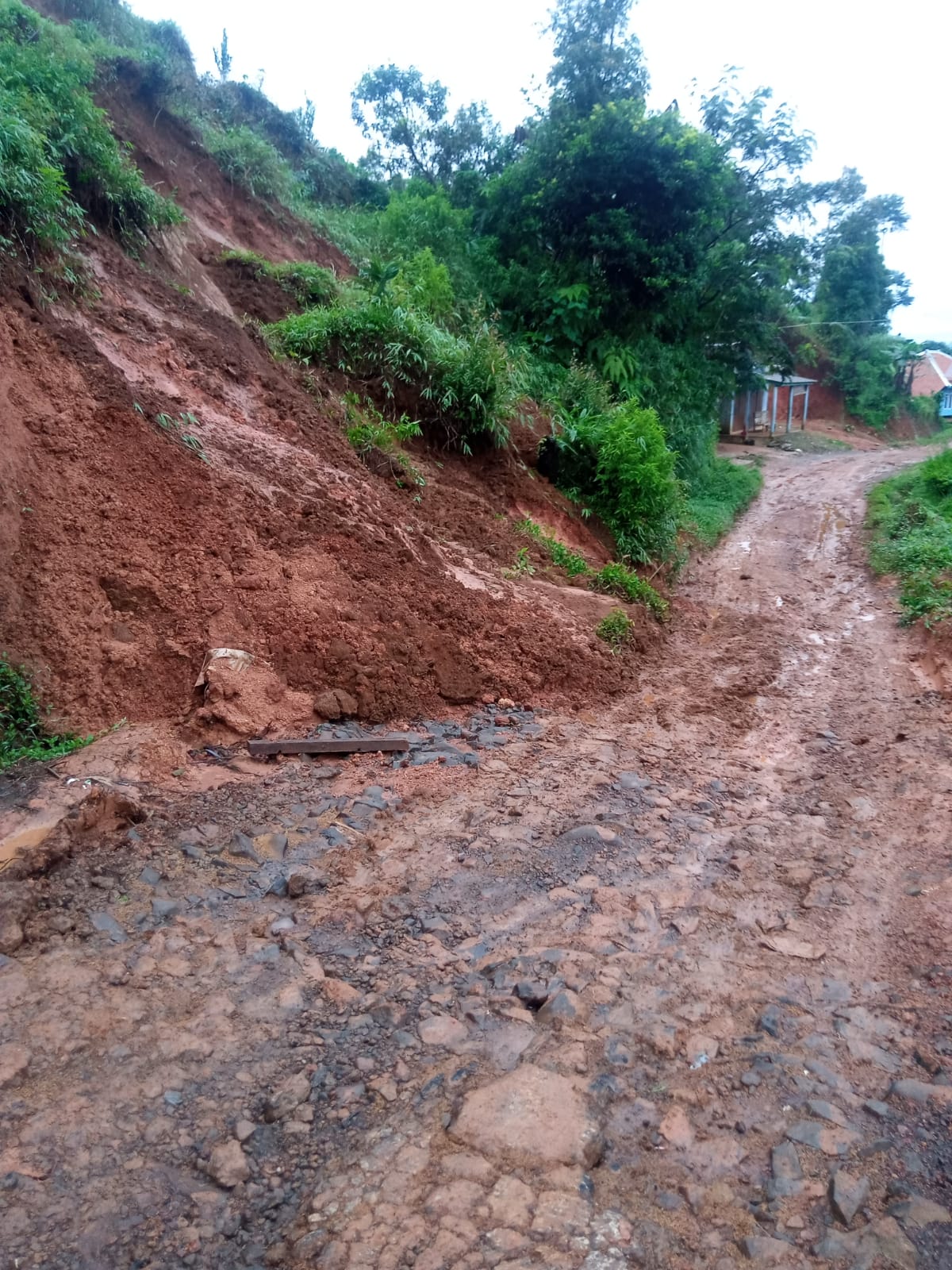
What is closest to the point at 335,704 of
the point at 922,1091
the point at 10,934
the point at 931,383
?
the point at 10,934

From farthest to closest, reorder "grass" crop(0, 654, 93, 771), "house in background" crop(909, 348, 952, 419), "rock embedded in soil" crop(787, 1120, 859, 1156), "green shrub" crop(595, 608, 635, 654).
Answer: "house in background" crop(909, 348, 952, 419)
"green shrub" crop(595, 608, 635, 654)
"grass" crop(0, 654, 93, 771)
"rock embedded in soil" crop(787, 1120, 859, 1156)

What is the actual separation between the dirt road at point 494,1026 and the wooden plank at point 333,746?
0.53ft

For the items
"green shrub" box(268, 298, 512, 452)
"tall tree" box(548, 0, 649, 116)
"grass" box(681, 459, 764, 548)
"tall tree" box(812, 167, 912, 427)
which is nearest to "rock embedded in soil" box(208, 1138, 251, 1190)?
"green shrub" box(268, 298, 512, 452)

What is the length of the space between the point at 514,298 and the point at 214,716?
11066 mm

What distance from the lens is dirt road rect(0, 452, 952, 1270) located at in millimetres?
2273

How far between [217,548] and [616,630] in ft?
11.2

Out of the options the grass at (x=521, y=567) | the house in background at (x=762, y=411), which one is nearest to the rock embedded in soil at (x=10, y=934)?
the grass at (x=521, y=567)

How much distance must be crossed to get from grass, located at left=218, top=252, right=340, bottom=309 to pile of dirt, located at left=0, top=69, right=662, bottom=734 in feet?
4.69

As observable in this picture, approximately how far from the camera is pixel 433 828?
4430mm

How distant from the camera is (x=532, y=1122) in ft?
8.49

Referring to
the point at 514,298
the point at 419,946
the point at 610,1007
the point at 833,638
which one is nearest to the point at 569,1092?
the point at 610,1007

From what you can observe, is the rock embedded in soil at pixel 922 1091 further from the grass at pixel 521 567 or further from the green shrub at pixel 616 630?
the grass at pixel 521 567

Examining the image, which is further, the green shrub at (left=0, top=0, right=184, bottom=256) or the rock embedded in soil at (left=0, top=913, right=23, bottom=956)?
the green shrub at (left=0, top=0, right=184, bottom=256)

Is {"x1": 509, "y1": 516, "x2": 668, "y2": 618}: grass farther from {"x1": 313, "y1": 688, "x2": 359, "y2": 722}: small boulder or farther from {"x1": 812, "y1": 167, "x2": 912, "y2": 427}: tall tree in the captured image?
{"x1": 812, "y1": 167, "x2": 912, "y2": 427}: tall tree
